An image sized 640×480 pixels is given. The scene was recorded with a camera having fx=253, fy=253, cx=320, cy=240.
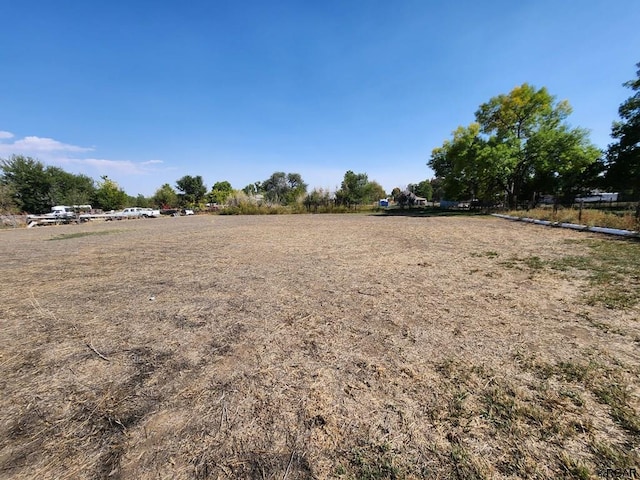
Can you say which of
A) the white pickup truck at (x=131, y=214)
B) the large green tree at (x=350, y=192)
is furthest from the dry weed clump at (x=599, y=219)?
the white pickup truck at (x=131, y=214)

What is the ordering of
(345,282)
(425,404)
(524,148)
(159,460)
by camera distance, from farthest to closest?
(524,148) < (345,282) < (425,404) < (159,460)

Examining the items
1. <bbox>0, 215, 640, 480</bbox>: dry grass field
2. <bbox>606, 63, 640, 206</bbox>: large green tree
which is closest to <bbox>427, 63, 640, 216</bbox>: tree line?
<bbox>606, 63, 640, 206</bbox>: large green tree

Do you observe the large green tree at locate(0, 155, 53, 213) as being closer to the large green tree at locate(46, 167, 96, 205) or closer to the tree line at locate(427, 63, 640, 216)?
the large green tree at locate(46, 167, 96, 205)

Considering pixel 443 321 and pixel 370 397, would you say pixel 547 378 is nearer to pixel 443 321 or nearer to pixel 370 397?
pixel 443 321

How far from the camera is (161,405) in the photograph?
6.22ft

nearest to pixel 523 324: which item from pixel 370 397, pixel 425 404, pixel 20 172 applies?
pixel 425 404

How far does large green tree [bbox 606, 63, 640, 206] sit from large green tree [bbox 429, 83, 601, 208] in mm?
2274

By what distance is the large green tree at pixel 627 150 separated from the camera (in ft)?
61.6

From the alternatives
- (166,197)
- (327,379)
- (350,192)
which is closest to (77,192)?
(166,197)

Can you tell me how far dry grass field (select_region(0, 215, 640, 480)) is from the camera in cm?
145

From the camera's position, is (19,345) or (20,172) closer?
(19,345)

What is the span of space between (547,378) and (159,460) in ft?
9.28

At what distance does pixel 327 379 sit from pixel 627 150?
106 ft

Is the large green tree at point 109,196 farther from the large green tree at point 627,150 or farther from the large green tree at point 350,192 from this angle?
the large green tree at point 627,150
